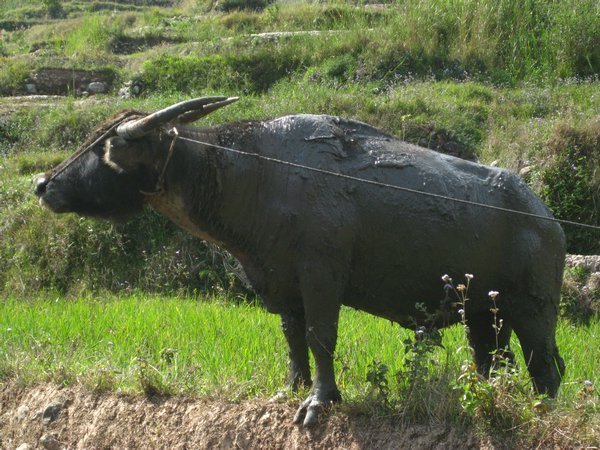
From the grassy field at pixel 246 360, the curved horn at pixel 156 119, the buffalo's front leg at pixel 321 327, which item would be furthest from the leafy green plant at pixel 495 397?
the curved horn at pixel 156 119

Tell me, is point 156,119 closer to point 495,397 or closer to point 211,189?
point 211,189

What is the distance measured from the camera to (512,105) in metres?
11.5

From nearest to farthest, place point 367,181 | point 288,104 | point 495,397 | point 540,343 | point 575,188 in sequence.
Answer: point 495,397
point 367,181
point 540,343
point 575,188
point 288,104

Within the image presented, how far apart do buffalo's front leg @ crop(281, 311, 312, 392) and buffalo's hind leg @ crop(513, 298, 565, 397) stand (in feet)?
3.90

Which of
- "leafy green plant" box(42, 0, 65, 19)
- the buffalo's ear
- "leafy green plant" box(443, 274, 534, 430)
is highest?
the buffalo's ear

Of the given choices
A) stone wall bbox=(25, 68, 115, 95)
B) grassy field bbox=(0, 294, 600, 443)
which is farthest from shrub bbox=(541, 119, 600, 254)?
stone wall bbox=(25, 68, 115, 95)

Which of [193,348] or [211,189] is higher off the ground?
[211,189]

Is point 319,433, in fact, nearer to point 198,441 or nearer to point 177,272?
point 198,441

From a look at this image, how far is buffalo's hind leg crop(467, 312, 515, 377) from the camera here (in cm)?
509

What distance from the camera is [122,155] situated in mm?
4559

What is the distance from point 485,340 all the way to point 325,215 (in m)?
1.44

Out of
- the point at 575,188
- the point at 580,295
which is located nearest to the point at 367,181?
the point at 580,295

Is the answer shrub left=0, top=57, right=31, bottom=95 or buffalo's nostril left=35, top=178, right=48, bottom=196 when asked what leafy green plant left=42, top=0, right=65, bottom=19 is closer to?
shrub left=0, top=57, right=31, bottom=95

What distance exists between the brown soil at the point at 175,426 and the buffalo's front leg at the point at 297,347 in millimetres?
182
